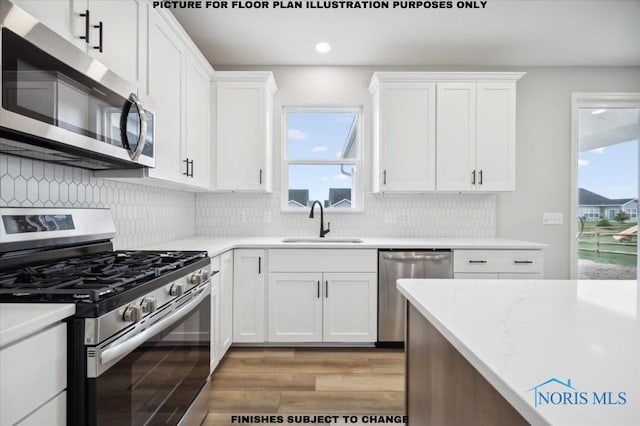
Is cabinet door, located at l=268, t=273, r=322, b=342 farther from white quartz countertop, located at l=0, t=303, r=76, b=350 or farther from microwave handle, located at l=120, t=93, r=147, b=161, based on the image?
white quartz countertop, located at l=0, t=303, r=76, b=350

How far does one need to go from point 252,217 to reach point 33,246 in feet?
6.96

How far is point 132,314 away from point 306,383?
1529 mm

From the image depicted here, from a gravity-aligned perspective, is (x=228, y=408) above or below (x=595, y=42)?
below

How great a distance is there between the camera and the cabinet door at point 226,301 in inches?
98.7

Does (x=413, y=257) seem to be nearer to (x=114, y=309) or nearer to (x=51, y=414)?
(x=114, y=309)

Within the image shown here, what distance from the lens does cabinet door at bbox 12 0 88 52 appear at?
1.15 meters

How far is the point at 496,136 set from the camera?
10.4ft

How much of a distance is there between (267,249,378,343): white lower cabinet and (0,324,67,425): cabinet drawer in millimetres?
1952

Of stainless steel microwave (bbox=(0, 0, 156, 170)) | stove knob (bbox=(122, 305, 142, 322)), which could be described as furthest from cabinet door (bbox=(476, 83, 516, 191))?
stove knob (bbox=(122, 305, 142, 322))

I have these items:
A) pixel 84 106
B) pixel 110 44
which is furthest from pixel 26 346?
pixel 110 44

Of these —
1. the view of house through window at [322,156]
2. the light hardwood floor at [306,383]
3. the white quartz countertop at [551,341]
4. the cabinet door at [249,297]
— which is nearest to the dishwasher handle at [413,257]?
the light hardwood floor at [306,383]

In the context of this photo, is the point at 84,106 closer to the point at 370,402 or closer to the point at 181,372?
the point at 181,372

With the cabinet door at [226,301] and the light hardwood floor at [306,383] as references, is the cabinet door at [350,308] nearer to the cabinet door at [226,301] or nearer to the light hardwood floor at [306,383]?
the light hardwood floor at [306,383]

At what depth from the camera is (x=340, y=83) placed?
11.5 ft
